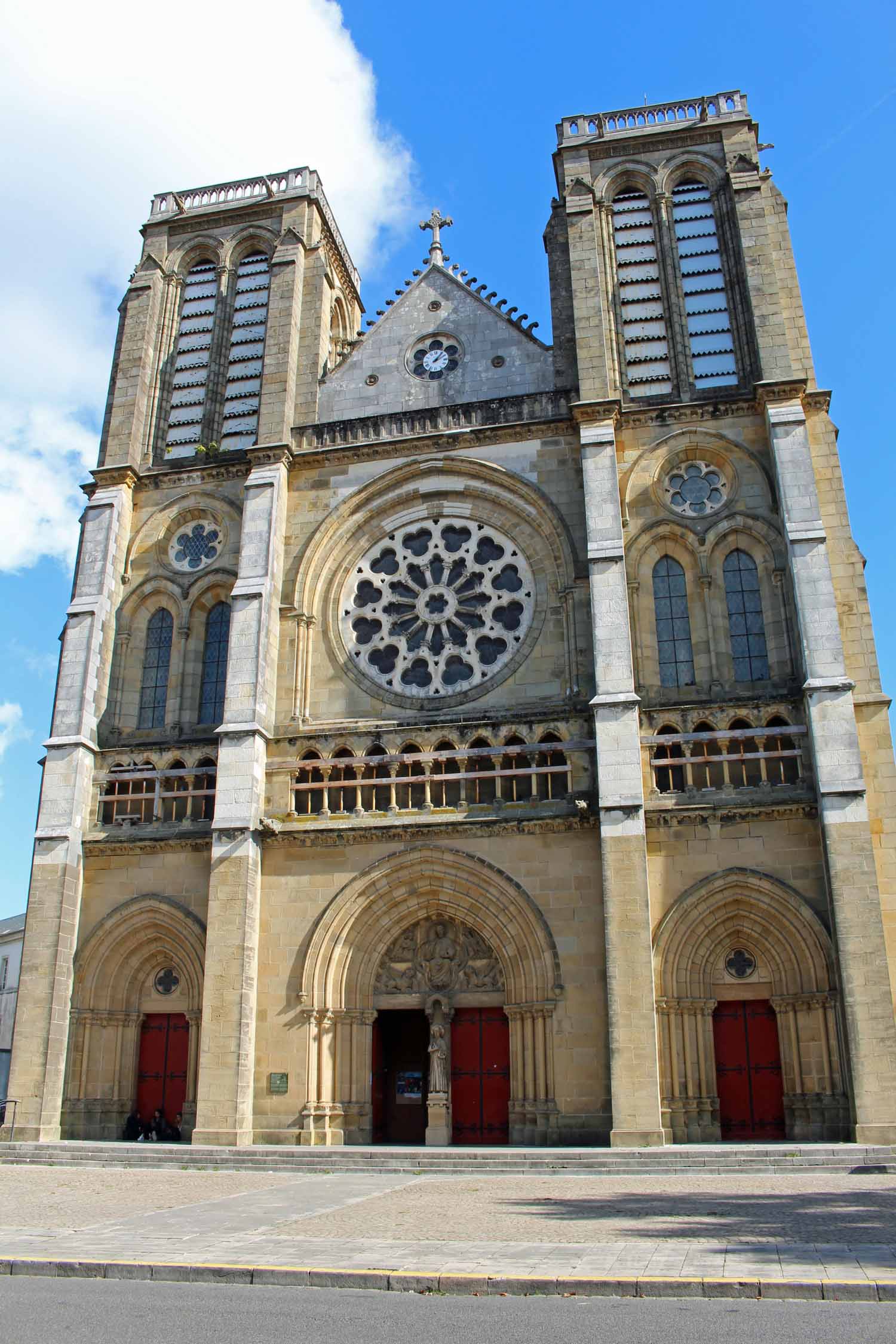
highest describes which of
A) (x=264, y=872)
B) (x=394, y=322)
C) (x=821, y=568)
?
(x=394, y=322)

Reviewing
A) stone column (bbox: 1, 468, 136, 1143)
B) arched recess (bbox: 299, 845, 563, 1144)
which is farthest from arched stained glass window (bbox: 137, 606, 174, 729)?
arched recess (bbox: 299, 845, 563, 1144)

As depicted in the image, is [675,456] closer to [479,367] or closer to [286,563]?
[479,367]

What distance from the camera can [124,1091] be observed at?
21.1 metres

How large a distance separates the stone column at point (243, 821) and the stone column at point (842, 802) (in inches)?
393

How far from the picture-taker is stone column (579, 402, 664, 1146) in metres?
17.7

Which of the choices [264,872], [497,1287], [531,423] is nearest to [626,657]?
[531,423]

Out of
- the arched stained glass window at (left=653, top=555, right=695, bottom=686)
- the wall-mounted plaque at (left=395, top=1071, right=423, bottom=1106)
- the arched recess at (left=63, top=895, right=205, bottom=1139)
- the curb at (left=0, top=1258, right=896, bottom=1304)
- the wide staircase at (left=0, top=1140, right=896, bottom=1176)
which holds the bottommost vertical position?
the curb at (left=0, top=1258, right=896, bottom=1304)

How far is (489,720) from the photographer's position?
68.7 feet

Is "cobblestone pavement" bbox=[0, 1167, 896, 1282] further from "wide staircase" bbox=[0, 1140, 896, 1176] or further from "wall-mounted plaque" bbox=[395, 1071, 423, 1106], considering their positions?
"wall-mounted plaque" bbox=[395, 1071, 423, 1106]

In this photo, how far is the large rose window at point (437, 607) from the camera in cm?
2264

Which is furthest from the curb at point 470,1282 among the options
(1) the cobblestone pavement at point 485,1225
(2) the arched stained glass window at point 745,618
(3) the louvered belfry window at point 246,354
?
(3) the louvered belfry window at point 246,354

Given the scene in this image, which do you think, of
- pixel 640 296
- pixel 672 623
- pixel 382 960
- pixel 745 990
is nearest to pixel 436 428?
pixel 640 296

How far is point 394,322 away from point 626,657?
10952 millimetres

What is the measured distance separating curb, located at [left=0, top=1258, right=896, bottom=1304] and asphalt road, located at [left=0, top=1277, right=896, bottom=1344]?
0.10 metres
